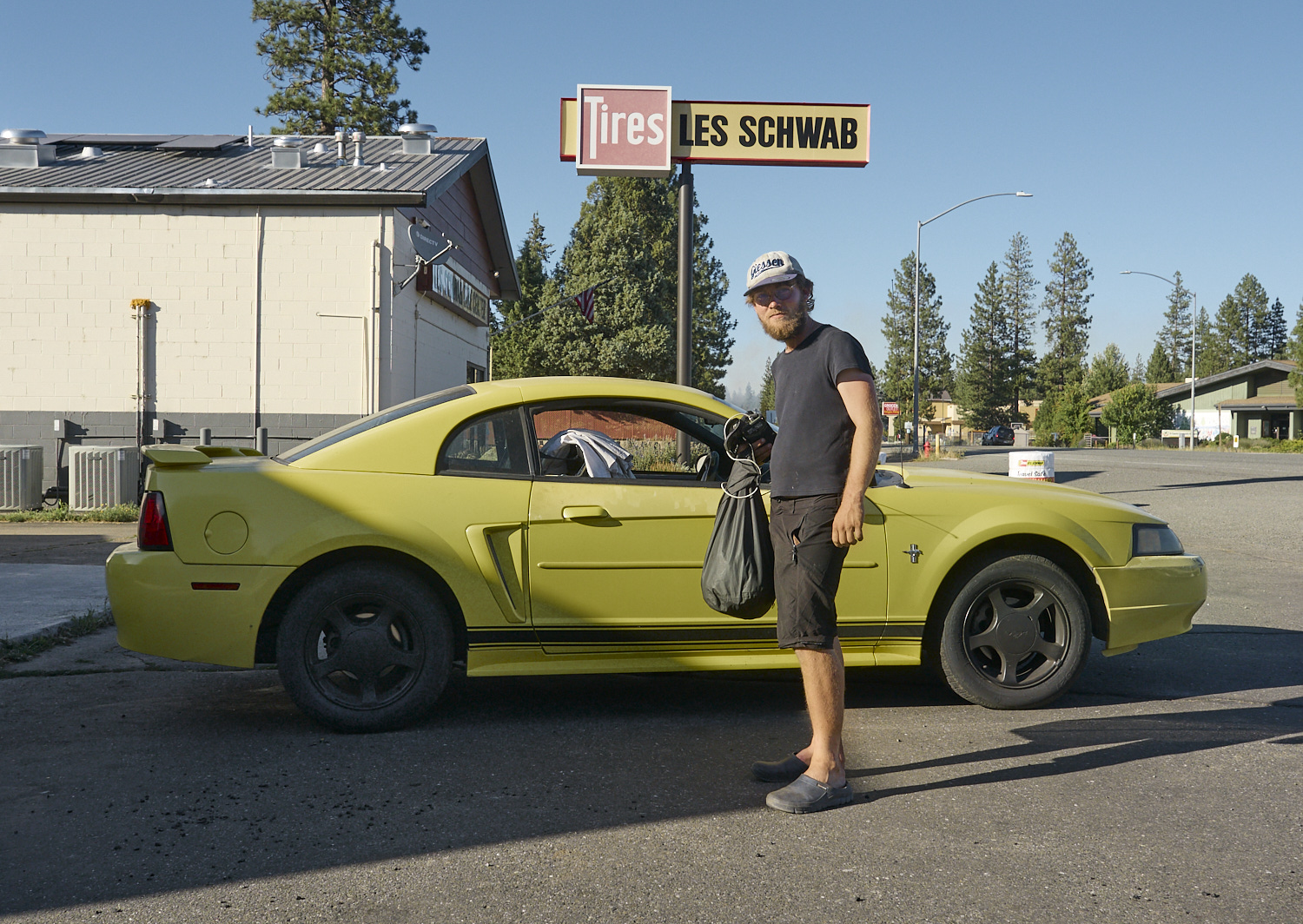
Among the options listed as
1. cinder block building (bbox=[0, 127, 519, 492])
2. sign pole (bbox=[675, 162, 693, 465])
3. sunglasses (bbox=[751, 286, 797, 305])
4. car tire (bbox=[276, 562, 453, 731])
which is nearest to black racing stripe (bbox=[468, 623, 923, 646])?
car tire (bbox=[276, 562, 453, 731])

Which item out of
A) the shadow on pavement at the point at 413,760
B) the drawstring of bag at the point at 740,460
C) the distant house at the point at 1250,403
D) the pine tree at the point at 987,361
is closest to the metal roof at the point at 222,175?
the shadow on pavement at the point at 413,760

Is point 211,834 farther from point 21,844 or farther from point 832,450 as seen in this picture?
point 832,450

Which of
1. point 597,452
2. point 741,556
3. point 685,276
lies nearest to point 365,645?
point 597,452

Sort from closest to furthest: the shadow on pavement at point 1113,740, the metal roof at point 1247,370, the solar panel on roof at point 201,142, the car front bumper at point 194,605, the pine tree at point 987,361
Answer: the shadow on pavement at point 1113,740 → the car front bumper at point 194,605 → the solar panel on roof at point 201,142 → the metal roof at point 1247,370 → the pine tree at point 987,361

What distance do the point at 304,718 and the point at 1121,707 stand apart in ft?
12.0

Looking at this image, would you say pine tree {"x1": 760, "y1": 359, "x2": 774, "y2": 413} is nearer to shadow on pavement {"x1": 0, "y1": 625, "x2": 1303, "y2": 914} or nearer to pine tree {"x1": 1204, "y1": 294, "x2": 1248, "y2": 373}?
shadow on pavement {"x1": 0, "y1": 625, "x2": 1303, "y2": 914}

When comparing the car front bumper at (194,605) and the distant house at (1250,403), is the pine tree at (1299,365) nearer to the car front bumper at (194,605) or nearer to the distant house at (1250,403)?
the distant house at (1250,403)

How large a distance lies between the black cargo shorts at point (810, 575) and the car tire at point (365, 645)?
1.53 metres

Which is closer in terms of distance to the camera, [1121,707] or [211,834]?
[211,834]

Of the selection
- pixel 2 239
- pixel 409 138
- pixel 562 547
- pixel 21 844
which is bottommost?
pixel 21 844

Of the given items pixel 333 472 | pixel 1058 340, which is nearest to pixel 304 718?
pixel 333 472

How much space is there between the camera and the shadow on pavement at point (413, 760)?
3197 millimetres

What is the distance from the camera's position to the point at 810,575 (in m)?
3.63

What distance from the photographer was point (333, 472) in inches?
174
